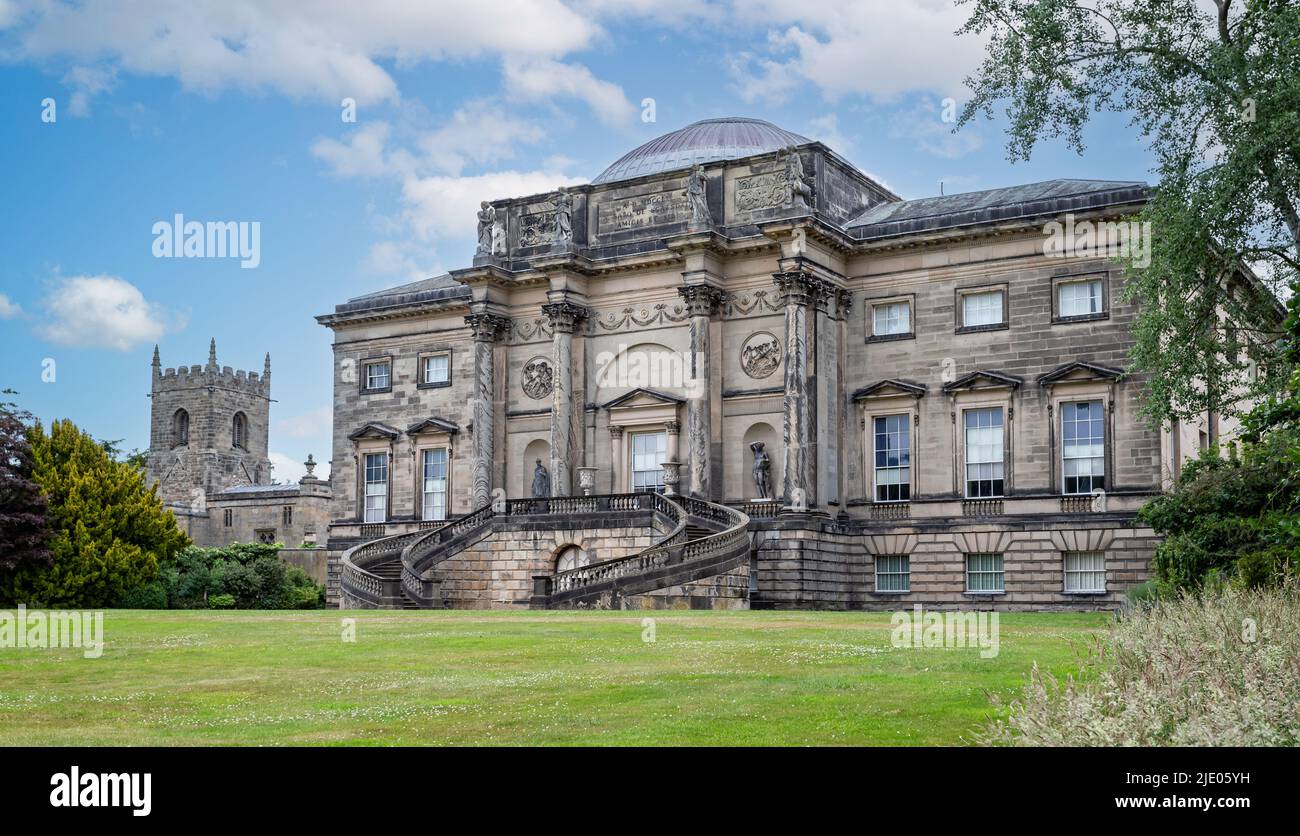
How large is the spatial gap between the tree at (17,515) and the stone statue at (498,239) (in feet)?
59.0

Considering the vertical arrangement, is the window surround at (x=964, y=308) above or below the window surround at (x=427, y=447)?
above

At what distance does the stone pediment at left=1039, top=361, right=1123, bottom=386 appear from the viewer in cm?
4056

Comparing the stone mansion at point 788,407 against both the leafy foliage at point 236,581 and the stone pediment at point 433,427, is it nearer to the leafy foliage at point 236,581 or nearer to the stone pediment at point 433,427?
the stone pediment at point 433,427

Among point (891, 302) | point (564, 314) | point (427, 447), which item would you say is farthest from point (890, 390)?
point (427, 447)

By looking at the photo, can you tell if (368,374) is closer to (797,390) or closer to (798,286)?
(797,390)

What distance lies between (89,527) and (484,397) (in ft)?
48.5

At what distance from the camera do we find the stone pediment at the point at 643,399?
46.7m

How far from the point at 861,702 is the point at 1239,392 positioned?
131ft

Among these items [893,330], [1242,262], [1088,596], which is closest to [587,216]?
[893,330]

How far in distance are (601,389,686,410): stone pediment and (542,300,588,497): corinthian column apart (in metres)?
1.58

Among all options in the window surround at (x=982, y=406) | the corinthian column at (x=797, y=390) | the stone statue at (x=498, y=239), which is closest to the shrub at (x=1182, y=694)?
the window surround at (x=982, y=406)

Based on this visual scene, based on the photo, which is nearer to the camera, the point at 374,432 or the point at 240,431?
the point at 374,432

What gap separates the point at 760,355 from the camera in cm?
4556

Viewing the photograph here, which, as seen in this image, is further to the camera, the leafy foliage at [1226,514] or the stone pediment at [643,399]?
the stone pediment at [643,399]
